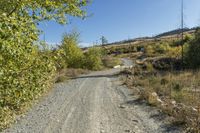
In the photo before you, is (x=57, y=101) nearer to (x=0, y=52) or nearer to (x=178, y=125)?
(x=178, y=125)

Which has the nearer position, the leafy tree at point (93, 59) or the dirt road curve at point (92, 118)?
the dirt road curve at point (92, 118)

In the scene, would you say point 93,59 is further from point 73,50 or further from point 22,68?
point 22,68

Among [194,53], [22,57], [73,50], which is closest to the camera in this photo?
[22,57]

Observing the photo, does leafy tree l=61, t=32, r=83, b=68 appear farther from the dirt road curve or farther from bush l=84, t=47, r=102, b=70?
the dirt road curve

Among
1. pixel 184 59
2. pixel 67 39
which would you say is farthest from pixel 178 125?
pixel 67 39

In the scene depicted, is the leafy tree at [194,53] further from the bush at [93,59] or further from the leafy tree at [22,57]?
the leafy tree at [22,57]

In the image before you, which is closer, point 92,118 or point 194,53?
point 92,118

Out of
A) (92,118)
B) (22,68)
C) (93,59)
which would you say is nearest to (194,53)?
(93,59)

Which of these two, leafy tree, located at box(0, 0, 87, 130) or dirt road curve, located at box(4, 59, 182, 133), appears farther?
dirt road curve, located at box(4, 59, 182, 133)

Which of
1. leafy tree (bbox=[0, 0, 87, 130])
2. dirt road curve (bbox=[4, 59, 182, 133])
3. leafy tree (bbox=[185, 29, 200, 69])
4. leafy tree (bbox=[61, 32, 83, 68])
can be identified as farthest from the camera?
leafy tree (bbox=[61, 32, 83, 68])

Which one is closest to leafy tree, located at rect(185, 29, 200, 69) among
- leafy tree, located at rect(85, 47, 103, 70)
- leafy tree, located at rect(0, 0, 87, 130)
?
leafy tree, located at rect(85, 47, 103, 70)

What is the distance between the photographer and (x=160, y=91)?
19688 millimetres

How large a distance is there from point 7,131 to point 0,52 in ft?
23.3

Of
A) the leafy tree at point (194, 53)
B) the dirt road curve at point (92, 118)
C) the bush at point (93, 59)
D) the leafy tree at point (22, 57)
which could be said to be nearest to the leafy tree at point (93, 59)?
the bush at point (93, 59)
